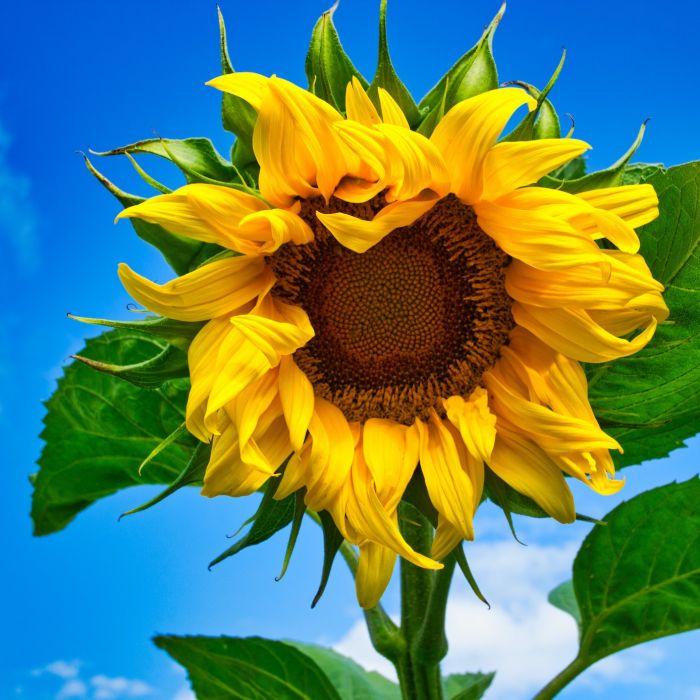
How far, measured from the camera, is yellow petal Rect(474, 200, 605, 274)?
2225 millimetres

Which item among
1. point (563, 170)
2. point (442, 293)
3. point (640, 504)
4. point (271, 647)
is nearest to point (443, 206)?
point (442, 293)

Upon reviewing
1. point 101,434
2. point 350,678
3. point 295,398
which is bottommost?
point 295,398

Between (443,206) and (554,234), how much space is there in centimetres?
32

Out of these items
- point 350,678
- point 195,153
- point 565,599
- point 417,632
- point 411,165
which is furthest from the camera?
point 350,678

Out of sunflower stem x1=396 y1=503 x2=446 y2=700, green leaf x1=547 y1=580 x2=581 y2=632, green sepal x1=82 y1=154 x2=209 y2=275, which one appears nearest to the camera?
green sepal x1=82 y1=154 x2=209 y2=275

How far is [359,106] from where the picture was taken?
7.26 ft

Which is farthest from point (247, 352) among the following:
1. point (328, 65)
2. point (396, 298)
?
point (328, 65)

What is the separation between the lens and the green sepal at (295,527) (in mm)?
2395

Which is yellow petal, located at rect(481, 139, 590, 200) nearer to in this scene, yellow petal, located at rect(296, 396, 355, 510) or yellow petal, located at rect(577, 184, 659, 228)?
yellow petal, located at rect(577, 184, 659, 228)

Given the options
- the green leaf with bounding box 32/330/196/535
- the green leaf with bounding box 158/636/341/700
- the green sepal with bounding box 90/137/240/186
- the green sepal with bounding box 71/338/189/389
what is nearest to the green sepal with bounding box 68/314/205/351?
the green sepal with bounding box 71/338/189/389

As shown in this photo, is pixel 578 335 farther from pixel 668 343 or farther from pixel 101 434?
pixel 101 434

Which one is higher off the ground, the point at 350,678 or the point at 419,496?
the point at 350,678

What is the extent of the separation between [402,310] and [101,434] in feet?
4.75

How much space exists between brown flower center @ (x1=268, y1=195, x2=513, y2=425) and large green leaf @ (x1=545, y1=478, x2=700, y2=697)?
0.87 m
